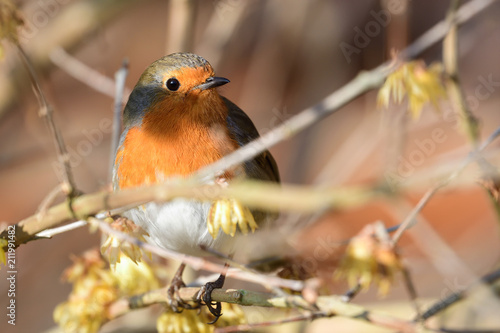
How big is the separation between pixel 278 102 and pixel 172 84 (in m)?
2.48

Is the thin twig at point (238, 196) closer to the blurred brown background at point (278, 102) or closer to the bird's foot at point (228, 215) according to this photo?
the bird's foot at point (228, 215)

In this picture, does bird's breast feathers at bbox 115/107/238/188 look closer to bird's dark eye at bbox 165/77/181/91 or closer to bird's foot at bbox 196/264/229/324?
bird's dark eye at bbox 165/77/181/91

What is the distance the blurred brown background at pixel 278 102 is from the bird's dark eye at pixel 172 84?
758mm

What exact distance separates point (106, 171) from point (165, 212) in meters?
2.70

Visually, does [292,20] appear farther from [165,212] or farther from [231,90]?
[165,212]

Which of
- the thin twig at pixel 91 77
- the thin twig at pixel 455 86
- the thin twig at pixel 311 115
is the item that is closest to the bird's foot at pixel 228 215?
the thin twig at pixel 311 115

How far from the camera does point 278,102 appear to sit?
4688mm

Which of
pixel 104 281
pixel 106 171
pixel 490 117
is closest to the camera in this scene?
pixel 104 281

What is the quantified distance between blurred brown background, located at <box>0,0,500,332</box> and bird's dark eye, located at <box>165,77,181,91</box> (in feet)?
2.49

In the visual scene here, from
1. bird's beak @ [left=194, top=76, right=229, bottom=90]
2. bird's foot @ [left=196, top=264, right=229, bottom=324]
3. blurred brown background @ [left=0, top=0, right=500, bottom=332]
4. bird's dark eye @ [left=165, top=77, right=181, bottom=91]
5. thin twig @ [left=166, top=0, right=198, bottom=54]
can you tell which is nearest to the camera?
bird's foot @ [left=196, top=264, right=229, bottom=324]

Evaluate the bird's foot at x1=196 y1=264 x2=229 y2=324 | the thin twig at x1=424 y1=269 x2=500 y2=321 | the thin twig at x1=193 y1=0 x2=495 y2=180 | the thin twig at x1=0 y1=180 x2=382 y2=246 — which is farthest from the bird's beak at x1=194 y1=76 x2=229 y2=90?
the thin twig at x1=424 y1=269 x2=500 y2=321

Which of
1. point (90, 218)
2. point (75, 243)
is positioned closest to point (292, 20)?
point (75, 243)

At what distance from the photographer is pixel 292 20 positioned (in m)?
4.64

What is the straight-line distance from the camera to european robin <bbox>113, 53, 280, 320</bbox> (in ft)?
7.18
